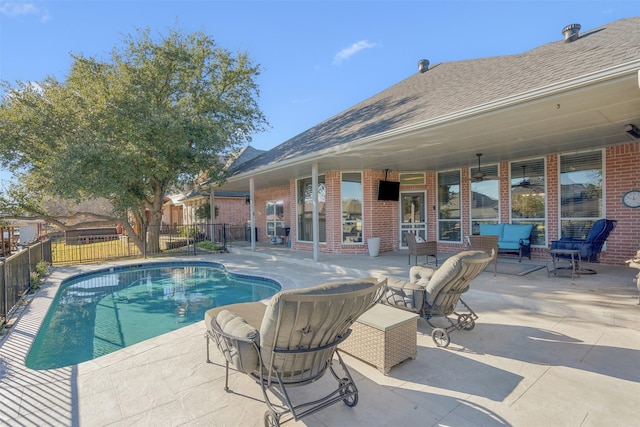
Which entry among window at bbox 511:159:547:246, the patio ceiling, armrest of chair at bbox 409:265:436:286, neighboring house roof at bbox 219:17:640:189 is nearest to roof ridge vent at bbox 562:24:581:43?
neighboring house roof at bbox 219:17:640:189

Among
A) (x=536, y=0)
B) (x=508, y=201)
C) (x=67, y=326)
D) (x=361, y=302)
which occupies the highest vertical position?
(x=536, y=0)

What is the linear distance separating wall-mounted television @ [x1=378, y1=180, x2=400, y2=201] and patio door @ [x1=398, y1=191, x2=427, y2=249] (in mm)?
371

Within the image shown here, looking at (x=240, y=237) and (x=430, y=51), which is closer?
(x=430, y=51)

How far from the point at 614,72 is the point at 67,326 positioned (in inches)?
328

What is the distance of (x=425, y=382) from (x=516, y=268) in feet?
17.8

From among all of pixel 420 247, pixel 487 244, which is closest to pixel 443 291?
pixel 487 244

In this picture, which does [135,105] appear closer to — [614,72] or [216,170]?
[216,170]

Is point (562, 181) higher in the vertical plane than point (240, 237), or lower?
higher

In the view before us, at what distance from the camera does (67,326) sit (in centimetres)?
521

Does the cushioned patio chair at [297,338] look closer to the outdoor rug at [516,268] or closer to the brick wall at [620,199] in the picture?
the outdoor rug at [516,268]

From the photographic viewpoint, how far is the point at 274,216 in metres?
15.2

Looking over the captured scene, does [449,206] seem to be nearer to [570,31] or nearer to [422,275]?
[570,31]

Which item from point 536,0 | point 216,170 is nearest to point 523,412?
point 536,0

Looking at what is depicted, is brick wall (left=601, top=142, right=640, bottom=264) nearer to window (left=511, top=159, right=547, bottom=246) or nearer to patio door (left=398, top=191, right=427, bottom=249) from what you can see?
window (left=511, top=159, right=547, bottom=246)
